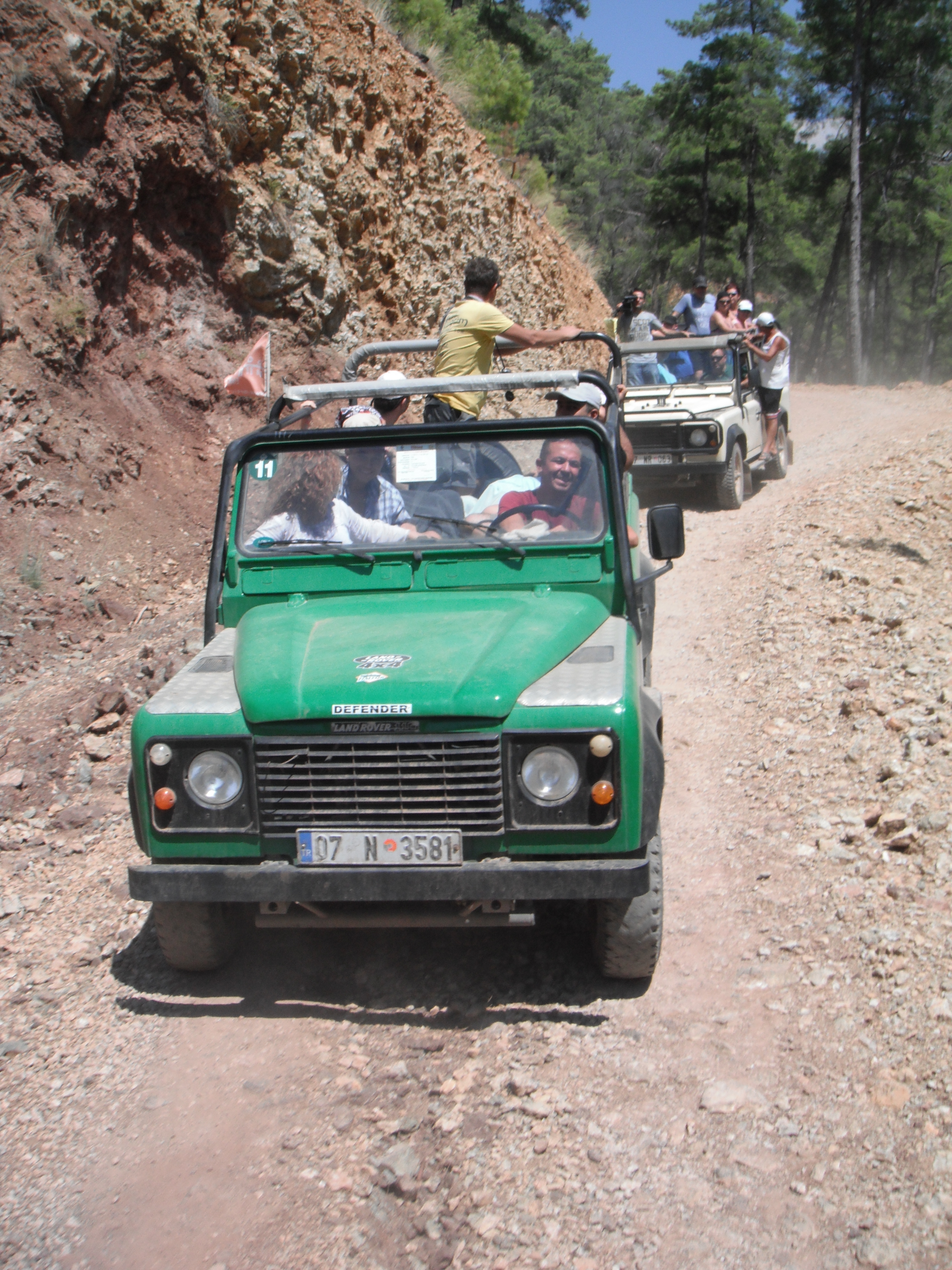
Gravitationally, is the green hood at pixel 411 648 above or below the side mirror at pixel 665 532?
below

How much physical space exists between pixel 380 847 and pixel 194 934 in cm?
84

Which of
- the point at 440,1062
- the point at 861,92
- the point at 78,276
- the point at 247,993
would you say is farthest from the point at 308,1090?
the point at 861,92

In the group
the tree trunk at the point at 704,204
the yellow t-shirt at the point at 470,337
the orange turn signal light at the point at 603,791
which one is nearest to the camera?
the orange turn signal light at the point at 603,791

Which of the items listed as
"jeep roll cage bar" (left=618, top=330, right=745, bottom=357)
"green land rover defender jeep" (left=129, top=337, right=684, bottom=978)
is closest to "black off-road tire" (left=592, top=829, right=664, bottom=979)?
"green land rover defender jeep" (left=129, top=337, right=684, bottom=978)

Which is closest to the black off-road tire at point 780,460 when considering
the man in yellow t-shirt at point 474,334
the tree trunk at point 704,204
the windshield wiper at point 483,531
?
the man in yellow t-shirt at point 474,334

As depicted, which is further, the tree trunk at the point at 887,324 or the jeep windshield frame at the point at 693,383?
the tree trunk at the point at 887,324

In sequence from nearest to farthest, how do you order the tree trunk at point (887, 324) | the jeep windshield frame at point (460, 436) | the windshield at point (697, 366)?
the jeep windshield frame at point (460, 436) < the windshield at point (697, 366) < the tree trunk at point (887, 324)

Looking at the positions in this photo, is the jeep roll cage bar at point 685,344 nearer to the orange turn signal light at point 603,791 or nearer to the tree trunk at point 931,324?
the orange turn signal light at point 603,791

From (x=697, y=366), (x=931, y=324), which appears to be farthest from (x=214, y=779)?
(x=931, y=324)

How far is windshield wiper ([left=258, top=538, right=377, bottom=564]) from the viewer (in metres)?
4.09

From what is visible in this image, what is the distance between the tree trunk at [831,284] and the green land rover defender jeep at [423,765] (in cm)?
3456

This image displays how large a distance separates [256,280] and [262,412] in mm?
1480

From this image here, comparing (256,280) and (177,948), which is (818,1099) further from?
(256,280)

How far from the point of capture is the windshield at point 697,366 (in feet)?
37.3
